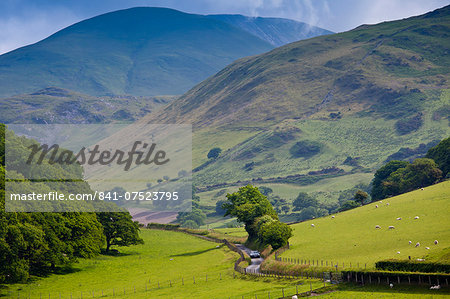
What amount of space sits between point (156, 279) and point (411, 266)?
42.6 m

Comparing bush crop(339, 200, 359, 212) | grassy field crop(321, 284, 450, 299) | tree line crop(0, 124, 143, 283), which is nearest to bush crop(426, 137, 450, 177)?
bush crop(339, 200, 359, 212)

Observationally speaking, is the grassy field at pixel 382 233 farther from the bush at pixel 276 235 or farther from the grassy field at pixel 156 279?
the grassy field at pixel 156 279

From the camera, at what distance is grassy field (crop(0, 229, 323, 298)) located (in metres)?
65.9

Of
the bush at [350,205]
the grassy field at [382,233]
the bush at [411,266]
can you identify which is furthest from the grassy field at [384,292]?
the bush at [350,205]

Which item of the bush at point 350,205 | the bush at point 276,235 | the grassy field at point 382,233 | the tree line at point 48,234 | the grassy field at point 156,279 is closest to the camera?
the grassy field at point 156,279

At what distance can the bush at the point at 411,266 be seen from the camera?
162 feet

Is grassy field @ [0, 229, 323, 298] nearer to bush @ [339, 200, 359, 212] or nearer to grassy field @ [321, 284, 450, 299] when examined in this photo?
grassy field @ [321, 284, 450, 299]

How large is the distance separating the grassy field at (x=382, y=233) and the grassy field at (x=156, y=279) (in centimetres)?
1174

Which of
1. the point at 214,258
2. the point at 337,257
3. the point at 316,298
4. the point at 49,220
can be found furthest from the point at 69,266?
the point at 316,298

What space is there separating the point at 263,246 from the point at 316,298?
41850 millimetres

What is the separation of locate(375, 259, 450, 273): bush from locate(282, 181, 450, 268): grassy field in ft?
11.4

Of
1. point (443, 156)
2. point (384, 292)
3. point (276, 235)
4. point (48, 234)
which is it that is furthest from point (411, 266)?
point (443, 156)

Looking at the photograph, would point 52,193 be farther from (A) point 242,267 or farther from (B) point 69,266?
(A) point 242,267

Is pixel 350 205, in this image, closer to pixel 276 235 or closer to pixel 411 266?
pixel 276 235
